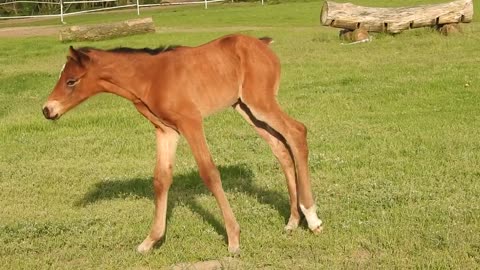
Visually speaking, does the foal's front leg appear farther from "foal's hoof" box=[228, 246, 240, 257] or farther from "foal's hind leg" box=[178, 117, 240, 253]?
"foal's hoof" box=[228, 246, 240, 257]

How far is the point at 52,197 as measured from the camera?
782cm

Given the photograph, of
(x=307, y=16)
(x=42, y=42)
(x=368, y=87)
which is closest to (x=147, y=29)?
(x=42, y=42)

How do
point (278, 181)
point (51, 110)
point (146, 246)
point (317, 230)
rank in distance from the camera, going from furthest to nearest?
point (278, 181)
point (317, 230)
point (146, 246)
point (51, 110)

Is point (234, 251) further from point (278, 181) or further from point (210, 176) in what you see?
point (278, 181)

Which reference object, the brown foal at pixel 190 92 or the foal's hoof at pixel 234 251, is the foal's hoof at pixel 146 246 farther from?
the foal's hoof at pixel 234 251

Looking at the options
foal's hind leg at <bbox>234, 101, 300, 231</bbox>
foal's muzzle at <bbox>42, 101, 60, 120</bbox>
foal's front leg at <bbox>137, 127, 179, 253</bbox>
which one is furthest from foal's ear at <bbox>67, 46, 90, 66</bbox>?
foal's hind leg at <bbox>234, 101, 300, 231</bbox>

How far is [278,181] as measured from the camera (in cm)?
795

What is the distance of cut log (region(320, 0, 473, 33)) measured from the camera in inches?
847

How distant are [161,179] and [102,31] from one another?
20806mm

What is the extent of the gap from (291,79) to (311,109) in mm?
3481

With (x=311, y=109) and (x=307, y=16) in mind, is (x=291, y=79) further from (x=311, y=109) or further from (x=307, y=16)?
(x=307, y=16)

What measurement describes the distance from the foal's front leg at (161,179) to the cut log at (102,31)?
20510 mm

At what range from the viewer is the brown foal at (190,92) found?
18.3ft

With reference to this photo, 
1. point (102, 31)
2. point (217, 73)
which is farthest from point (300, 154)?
point (102, 31)
